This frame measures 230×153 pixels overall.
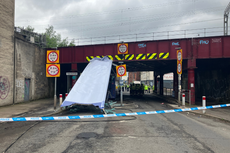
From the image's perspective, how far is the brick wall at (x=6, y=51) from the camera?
1303 centimetres

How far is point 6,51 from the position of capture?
1354 cm

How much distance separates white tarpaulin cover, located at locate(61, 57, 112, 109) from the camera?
370 inches

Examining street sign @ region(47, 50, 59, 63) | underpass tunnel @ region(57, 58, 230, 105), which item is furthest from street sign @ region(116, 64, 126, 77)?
street sign @ region(47, 50, 59, 63)

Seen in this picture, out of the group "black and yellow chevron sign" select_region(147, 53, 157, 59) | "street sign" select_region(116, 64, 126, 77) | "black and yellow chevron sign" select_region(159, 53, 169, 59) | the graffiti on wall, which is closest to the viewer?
the graffiti on wall

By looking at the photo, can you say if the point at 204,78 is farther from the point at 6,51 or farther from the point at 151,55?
the point at 6,51

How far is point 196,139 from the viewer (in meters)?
5.62

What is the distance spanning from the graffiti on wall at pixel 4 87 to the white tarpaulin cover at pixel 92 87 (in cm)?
647

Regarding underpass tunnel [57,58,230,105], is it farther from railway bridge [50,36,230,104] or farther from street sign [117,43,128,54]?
street sign [117,43,128,54]

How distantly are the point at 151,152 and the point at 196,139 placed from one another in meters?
2.11

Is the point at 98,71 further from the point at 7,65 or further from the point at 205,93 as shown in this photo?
the point at 205,93

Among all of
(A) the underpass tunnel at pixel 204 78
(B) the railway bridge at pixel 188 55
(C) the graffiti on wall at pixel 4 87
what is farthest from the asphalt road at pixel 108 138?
(B) the railway bridge at pixel 188 55

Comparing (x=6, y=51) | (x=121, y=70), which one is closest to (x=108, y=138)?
(x=121, y=70)

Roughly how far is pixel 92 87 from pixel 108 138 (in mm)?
5310

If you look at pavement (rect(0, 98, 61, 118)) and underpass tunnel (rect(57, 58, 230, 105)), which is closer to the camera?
pavement (rect(0, 98, 61, 118))
